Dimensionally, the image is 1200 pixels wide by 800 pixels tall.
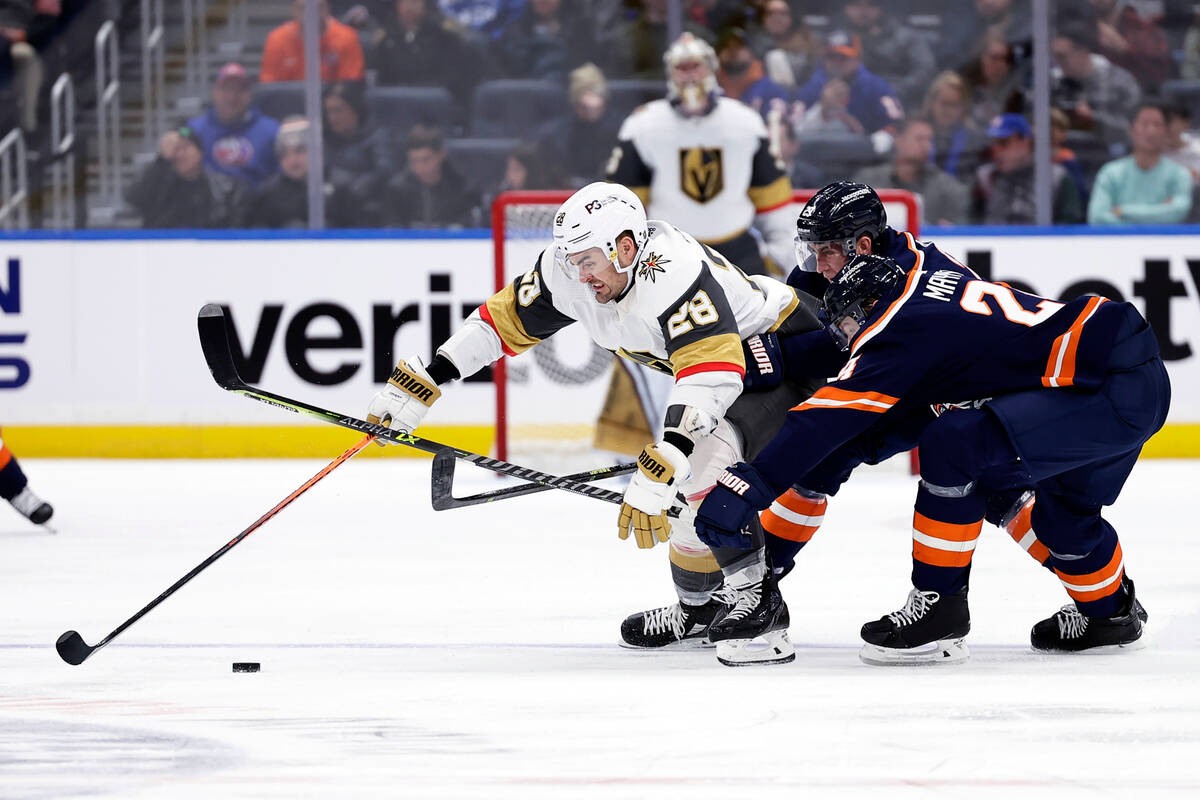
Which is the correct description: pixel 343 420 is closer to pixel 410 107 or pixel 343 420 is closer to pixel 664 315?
pixel 664 315

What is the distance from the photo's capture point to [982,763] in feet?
9.25

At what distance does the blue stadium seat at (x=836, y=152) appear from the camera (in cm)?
795

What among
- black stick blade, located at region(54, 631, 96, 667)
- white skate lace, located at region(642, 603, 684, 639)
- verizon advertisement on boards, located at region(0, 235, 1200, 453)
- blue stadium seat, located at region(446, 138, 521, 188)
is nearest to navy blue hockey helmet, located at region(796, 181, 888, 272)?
white skate lace, located at region(642, 603, 684, 639)

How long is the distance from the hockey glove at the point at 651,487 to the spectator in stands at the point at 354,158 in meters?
4.64

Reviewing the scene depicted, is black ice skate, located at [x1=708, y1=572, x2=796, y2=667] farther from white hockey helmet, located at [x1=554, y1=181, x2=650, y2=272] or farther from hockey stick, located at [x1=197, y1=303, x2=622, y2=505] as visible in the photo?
white hockey helmet, located at [x1=554, y1=181, x2=650, y2=272]

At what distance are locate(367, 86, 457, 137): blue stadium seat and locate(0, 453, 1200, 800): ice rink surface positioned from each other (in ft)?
8.48

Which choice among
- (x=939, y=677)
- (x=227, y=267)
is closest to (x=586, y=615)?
(x=939, y=677)

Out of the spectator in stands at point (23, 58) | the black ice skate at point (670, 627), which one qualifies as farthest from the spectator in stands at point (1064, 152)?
the black ice skate at point (670, 627)

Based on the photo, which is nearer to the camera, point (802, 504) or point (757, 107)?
point (802, 504)

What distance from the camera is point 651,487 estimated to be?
3.57 metres

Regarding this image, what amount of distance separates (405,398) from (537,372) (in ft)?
11.7

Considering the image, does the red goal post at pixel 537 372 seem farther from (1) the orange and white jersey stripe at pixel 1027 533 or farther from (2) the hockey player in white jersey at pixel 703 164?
(1) the orange and white jersey stripe at pixel 1027 533

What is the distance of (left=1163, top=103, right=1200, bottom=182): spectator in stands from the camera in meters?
8.04

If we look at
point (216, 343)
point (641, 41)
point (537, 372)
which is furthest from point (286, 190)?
point (216, 343)
